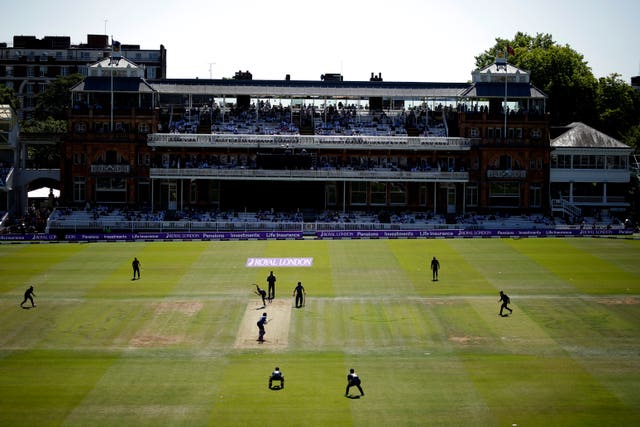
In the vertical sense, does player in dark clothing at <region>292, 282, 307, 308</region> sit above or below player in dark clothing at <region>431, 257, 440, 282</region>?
below

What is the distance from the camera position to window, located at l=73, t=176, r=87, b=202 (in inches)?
3516

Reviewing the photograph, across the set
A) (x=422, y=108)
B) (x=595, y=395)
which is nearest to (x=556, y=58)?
(x=422, y=108)

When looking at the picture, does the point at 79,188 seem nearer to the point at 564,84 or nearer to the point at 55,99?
the point at 55,99

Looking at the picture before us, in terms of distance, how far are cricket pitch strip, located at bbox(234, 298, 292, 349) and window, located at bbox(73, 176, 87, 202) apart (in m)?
40.3

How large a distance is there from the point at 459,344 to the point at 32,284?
28183mm

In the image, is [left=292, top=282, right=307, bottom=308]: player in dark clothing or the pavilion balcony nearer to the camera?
[left=292, top=282, right=307, bottom=308]: player in dark clothing

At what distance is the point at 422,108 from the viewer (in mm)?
95188

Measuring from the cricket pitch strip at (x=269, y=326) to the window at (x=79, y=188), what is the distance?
132 feet

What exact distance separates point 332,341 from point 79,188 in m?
50.0

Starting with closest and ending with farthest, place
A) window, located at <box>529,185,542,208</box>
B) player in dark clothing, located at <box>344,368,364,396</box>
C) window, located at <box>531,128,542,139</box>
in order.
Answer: player in dark clothing, located at <box>344,368,364,396</box>
window, located at <box>529,185,542,208</box>
window, located at <box>531,128,542,139</box>

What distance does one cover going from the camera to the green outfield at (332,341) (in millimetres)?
35812

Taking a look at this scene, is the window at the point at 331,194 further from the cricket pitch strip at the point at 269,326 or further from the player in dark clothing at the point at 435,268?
the cricket pitch strip at the point at 269,326

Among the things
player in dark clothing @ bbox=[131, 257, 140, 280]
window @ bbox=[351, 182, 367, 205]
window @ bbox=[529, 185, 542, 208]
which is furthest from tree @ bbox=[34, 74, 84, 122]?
player in dark clothing @ bbox=[131, 257, 140, 280]

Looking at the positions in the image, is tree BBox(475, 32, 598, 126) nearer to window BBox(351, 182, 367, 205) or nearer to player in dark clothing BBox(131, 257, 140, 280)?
window BBox(351, 182, 367, 205)
